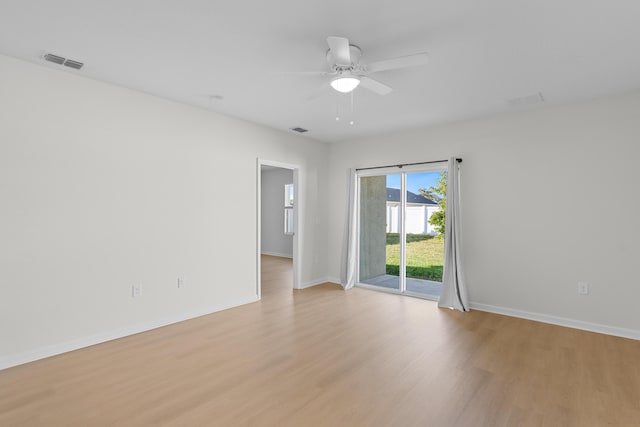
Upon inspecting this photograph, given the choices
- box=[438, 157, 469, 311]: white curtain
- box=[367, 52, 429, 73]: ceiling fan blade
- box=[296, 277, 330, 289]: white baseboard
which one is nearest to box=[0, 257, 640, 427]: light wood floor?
box=[438, 157, 469, 311]: white curtain

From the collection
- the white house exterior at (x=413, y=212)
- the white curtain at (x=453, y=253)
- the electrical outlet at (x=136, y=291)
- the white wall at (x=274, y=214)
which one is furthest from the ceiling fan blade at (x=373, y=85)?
the white wall at (x=274, y=214)

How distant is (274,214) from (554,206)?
23.4 feet

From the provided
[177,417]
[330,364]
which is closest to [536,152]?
[330,364]

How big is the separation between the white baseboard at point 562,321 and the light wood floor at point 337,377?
0.50 feet

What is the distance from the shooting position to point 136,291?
3.46 metres

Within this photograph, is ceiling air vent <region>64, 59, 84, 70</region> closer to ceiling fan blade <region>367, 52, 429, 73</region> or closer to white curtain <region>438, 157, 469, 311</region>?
ceiling fan blade <region>367, 52, 429, 73</region>

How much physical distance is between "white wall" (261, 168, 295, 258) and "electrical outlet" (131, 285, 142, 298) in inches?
227

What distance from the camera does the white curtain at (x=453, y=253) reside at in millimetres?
4332

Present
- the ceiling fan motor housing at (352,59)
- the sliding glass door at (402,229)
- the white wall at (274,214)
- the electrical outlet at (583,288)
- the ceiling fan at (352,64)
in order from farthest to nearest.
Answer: the white wall at (274,214) < the sliding glass door at (402,229) < the electrical outlet at (583,288) < the ceiling fan motor housing at (352,59) < the ceiling fan at (352,64)

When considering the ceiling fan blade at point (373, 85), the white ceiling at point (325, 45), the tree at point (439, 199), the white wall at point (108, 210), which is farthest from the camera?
the tree at point (439, 199)

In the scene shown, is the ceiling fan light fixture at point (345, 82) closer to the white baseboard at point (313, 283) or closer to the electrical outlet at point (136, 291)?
the electrical outlet at point (136, 291)

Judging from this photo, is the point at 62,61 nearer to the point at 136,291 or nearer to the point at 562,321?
the point at 136,291

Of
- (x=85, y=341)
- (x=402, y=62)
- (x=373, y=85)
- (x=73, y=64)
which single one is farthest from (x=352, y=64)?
(x=85, y=341)

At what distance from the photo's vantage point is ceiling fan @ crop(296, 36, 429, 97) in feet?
7.14
